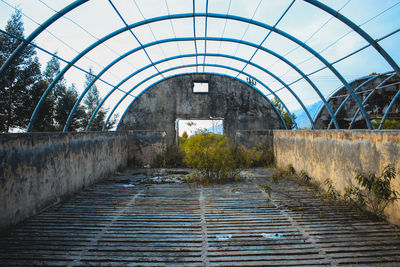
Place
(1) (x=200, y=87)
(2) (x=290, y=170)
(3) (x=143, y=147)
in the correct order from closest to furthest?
(2) (x=290, y=170) < (3) (x=143, y=147) < (1) (x=200, y=87)

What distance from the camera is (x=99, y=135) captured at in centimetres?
792

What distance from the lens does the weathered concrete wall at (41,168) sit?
13.1 feet

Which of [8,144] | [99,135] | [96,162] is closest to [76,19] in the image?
[99,135]

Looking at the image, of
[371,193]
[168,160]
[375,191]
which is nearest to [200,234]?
[375,191]

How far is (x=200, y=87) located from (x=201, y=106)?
1227 mm

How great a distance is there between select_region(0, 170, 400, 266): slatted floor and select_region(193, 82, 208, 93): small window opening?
10399 millimetres

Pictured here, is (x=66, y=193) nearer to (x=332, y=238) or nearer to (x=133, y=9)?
(x=332, y=238)

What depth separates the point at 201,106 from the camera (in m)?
15.3

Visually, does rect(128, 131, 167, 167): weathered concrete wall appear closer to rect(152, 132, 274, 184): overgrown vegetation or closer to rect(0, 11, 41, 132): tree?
rect(152, 132, 274, 184): overgrown vegetation

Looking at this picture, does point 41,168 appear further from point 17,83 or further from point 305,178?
point 17,83

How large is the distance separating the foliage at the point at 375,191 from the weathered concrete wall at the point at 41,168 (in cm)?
582

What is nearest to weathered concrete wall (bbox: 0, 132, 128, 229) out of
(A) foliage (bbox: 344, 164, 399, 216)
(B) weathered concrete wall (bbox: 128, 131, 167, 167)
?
(B) weathered concrete wall (bbox: 128, 131, 167, 167)

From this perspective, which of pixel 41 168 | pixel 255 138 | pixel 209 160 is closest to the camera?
pixel 41 168

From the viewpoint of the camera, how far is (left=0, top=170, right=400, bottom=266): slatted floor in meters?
3.07
